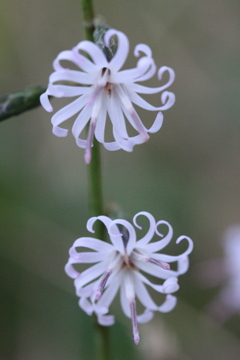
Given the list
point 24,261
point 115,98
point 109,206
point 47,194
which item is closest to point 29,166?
point 47,194

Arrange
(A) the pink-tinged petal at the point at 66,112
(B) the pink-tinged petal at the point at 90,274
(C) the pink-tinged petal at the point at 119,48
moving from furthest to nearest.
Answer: (B) the pink-tinged petal at the point at 90,274 < (A) the pink-tinged petal at the point at 66,112 < (C) the pink-tinged petal at the point at 119,48

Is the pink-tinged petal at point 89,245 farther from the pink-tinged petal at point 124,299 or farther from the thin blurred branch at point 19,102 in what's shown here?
the thin blurred branch at point 19,102

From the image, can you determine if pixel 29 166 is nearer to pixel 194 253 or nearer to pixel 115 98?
pixel 194 253

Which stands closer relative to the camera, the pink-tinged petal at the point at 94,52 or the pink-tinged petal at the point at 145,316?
the pink-tinged petal at the point at 94,52

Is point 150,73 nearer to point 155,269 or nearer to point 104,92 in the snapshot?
point 104,92

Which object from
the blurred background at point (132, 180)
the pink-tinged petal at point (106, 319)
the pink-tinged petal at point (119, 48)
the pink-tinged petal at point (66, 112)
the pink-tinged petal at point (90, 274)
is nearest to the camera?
the pink-tinged petal at point (119, 48)

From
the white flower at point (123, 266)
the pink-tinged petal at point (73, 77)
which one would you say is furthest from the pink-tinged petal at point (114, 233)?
the pink-tinged petal at point (73, 77)

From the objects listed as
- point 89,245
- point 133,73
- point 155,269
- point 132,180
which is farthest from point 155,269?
point 132,180
